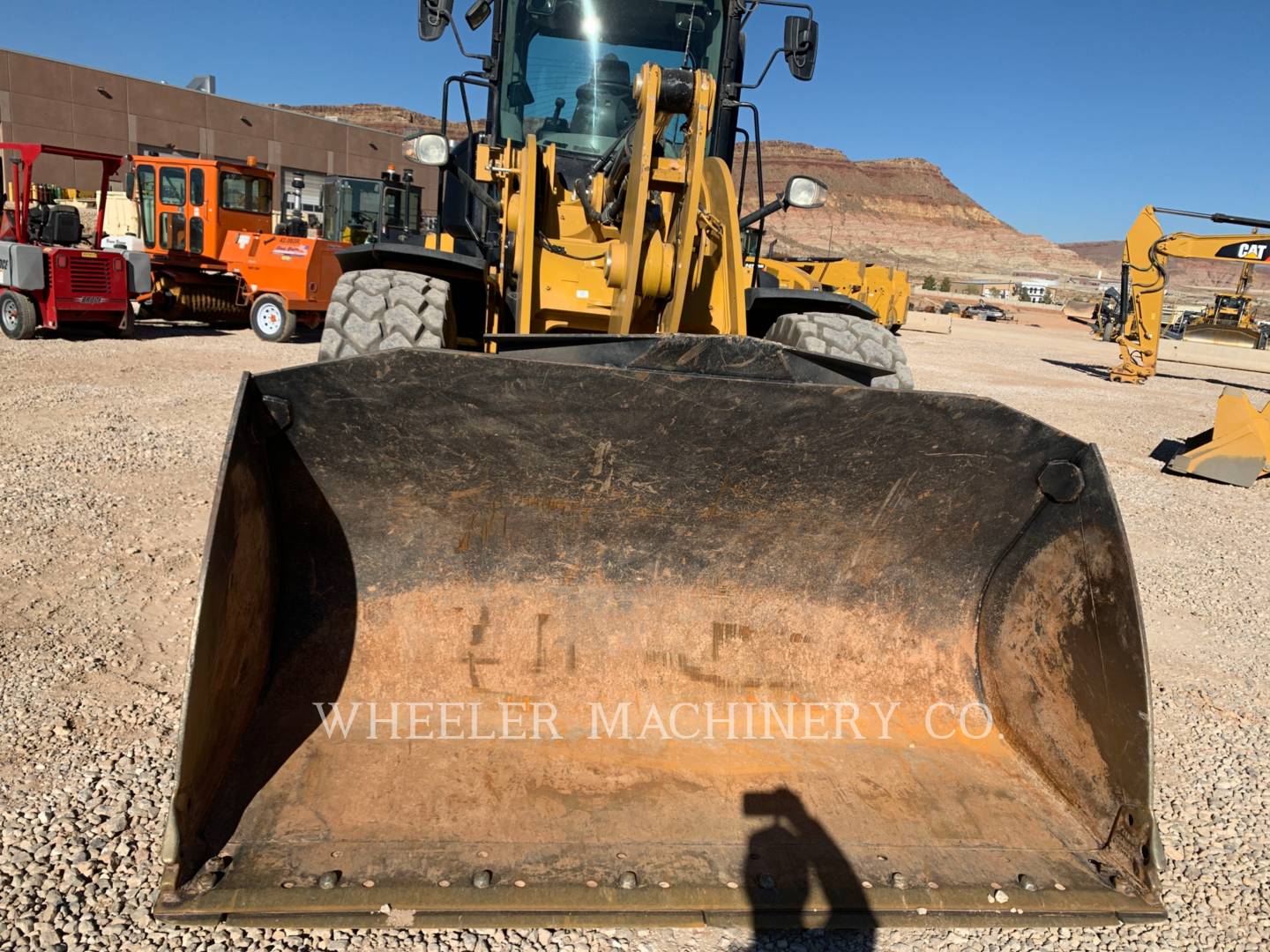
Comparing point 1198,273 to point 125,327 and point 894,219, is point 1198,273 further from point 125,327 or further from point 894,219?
point 125,327

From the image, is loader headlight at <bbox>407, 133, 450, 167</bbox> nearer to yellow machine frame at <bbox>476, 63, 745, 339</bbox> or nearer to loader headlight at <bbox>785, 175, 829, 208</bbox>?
yellow machine frame at <bbox>476, 63, 745, 339</bbox>

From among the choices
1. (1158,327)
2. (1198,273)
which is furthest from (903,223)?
(1158,327)

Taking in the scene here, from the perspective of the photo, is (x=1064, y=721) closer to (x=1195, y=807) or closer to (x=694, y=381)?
(x=1195, y=807)

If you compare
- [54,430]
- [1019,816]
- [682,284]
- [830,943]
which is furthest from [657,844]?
[54,430]

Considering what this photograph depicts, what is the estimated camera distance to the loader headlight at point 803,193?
4000 millimetres

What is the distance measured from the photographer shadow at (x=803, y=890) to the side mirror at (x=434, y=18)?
148 inches

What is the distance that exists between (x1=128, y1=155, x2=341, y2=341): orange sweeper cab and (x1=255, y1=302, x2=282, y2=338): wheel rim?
13 millimetres

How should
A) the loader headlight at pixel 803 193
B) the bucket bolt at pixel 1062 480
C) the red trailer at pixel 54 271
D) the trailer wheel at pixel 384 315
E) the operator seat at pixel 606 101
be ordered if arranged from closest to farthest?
1. the bucket bolt at pixel 1062 480
2. the trailer wheel at pixel 384 315
3. the loader headlight at pixel 803 193
4. the operator seat at pixel 606 101
5. the red trailer at pixel 54 271

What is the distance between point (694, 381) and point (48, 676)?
239 cm

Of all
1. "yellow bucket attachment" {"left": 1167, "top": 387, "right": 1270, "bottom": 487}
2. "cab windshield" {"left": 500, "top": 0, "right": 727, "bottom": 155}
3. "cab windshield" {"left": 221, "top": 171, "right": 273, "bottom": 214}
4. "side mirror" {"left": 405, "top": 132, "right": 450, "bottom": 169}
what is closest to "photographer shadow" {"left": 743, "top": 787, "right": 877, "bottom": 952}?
"side mirror" {"left": 405, "top": 132, "right": 450, "bottom": 169}

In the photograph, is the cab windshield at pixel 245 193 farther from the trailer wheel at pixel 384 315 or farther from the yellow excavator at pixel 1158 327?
the yellow excavator at pixel 1158 327

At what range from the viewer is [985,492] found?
250cm

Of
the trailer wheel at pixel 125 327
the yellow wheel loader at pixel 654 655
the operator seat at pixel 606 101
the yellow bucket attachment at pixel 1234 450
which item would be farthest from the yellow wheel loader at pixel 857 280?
the yellow wheel loader at pixel 654 655

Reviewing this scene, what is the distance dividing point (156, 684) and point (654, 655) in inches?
68.1
